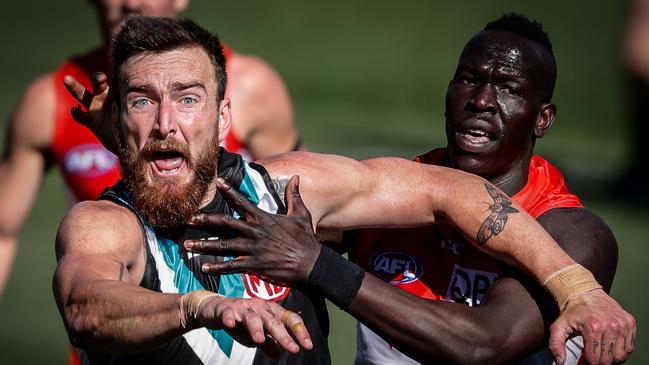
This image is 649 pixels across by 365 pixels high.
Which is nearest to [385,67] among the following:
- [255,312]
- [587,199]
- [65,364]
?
[587,199]

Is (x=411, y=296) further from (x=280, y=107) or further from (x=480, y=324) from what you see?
(x=280, y=107)

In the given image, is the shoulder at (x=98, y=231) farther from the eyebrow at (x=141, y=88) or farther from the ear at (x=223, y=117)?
the ear at (x=223, y=117)

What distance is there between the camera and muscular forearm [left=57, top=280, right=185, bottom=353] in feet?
13.7

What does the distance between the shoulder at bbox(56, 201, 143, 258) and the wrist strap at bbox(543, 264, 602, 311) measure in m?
1.68

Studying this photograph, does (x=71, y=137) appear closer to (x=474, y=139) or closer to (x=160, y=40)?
(x=160, y=40)

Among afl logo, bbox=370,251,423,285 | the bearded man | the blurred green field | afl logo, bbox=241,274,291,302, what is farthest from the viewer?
the blurred green field

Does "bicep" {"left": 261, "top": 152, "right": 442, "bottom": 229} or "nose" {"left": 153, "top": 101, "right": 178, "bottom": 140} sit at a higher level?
"nose" {"left": 153, "top": 101, "right": 178, "bottom": 140}

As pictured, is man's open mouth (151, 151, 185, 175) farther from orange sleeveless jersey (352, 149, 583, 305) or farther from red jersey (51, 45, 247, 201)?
red jersey (51, 45, 247, 201)

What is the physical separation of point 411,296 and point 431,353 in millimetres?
246

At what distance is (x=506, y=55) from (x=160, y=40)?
5.69ft

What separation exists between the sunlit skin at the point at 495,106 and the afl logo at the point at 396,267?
527mm

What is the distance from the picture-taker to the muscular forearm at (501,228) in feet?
16.7

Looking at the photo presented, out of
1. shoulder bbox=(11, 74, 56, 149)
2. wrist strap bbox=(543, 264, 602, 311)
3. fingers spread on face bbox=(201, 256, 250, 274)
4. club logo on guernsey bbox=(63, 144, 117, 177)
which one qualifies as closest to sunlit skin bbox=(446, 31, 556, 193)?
wrist strap bbox=(543, 264, 602, 311)

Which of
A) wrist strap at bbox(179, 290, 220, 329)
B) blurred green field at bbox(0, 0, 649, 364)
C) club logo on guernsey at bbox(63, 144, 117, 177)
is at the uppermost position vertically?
wrist strap at bbox(179, 290, 220, 329)
